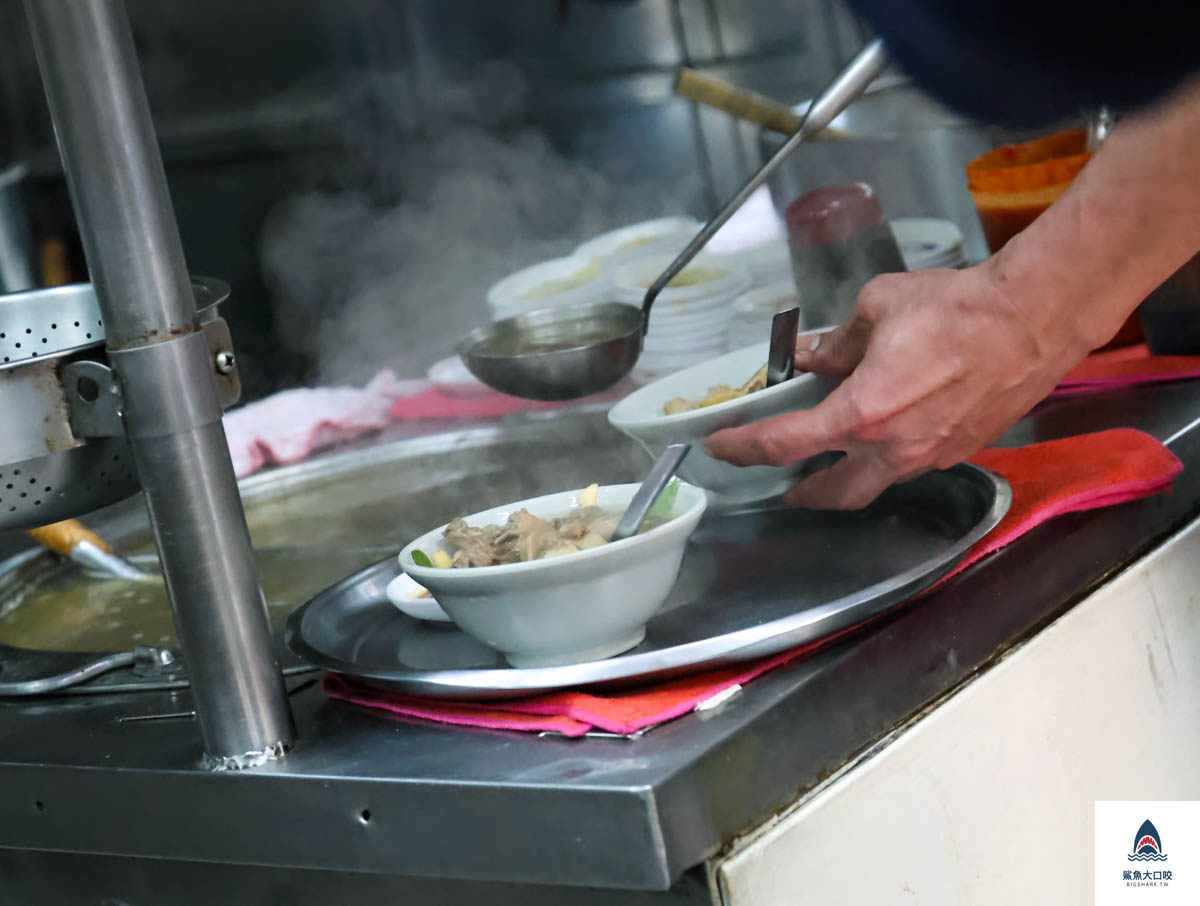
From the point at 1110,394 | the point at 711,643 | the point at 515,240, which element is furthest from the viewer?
the point at 515,240

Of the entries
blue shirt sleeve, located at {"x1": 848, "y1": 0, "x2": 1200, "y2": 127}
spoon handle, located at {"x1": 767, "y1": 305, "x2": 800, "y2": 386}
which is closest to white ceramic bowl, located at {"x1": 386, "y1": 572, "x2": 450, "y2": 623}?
spoon handle, located at {"x1": 767, "y1": 305, "x2": 800, "y2": 386}

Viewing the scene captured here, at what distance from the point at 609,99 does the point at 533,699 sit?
2.77 m

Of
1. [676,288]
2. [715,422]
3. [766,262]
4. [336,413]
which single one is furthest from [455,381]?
[715,422]

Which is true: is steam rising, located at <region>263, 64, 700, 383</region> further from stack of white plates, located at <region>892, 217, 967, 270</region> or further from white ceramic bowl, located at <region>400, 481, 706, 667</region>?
white ceramic bowl, located at <region>400, 481, 706, 667</region>

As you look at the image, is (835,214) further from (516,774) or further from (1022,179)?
(516,774)

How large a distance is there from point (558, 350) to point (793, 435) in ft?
1.79

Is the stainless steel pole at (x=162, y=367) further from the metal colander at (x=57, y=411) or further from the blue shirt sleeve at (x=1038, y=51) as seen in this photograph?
the blue shirt sleeve at (x=1038, y=51)

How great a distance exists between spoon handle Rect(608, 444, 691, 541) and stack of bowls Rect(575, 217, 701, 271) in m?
1.18

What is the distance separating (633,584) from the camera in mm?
888

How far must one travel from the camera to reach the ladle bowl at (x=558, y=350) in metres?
1.56

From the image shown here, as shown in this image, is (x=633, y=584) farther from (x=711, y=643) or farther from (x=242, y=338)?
(x=242, y=338)

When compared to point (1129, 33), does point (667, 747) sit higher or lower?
lower

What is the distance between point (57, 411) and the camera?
902 mm

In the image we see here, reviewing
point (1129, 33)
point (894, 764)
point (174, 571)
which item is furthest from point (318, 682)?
point (1129, 33)
